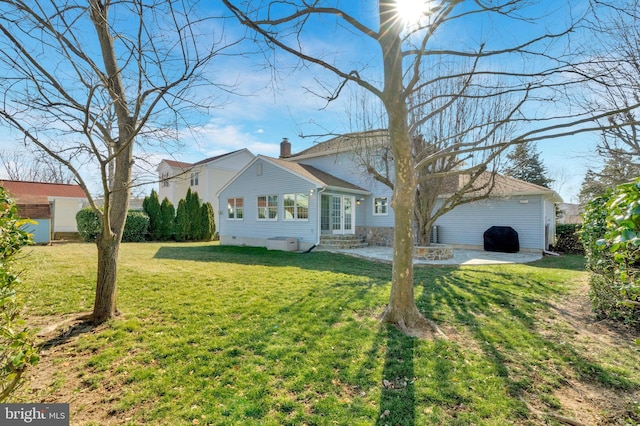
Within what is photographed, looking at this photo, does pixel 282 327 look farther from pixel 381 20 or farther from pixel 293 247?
pixel 293 247

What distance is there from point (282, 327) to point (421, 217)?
857cm

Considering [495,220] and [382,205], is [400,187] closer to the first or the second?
[382,205]

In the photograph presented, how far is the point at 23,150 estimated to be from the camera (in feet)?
12.3

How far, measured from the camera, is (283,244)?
13820 mm

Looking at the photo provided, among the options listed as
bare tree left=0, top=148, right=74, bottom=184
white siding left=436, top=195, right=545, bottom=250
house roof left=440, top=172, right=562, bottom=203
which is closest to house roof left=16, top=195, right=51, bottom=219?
bare tree left=0, top=148, right=74, bottom=184

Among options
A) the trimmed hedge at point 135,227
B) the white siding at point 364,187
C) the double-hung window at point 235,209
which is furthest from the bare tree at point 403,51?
the trimmed hedge at point 135,227

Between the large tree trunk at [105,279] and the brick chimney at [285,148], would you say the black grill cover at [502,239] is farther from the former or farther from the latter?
the large tree trunk at [105,279]

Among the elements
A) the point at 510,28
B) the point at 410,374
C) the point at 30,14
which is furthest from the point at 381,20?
the point at 410,374

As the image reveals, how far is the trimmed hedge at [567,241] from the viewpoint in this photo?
15.0 meters

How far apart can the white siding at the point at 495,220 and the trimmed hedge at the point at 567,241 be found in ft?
9.53

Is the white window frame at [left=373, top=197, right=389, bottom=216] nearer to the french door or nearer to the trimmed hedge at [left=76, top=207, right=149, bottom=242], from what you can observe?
the french door

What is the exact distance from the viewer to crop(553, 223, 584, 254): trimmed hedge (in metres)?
15.0
